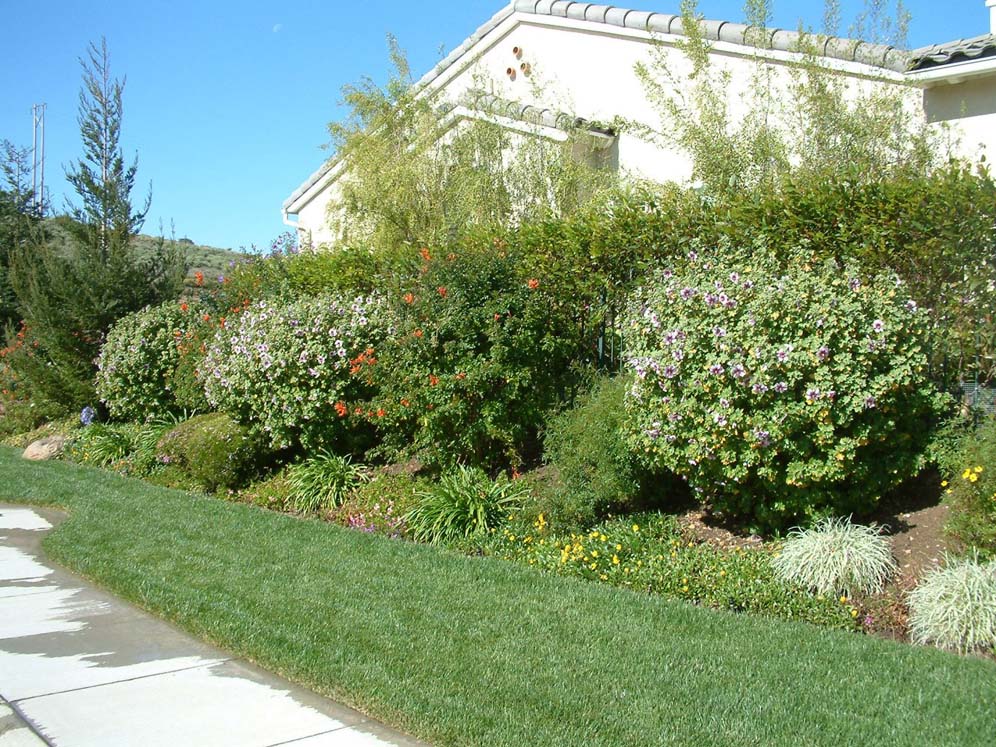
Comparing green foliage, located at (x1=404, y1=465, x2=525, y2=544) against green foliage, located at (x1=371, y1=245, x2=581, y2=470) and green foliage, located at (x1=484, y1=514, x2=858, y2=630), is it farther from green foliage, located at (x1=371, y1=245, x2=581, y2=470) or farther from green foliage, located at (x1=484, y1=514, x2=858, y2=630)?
green foliage, located at (x1=371, y1=245, x2=581, y2=470)

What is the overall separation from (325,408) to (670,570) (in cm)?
552

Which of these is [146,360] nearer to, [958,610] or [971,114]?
[971,114]

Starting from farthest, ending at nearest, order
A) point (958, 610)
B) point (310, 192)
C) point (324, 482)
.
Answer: point (310, 192)
point (324, 482)
point (958, 610)

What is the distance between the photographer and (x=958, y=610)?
571 centimetres

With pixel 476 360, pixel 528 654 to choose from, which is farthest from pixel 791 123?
pixel 528 654

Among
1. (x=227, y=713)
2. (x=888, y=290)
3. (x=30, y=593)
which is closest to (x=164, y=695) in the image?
(x=227, y=713)

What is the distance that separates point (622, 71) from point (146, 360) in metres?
8.99

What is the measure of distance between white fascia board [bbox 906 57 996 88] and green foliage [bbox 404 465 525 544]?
689 centimetres

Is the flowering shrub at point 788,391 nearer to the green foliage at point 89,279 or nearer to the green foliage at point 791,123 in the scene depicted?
the green foliage at point 791,123

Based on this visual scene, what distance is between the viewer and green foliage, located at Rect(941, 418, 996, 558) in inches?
249

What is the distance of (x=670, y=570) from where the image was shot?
7156 mm

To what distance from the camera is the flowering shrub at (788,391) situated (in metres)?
7.16

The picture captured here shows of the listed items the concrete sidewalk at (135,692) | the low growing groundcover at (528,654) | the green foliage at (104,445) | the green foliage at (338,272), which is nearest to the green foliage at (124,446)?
the green foliage at (104,445)

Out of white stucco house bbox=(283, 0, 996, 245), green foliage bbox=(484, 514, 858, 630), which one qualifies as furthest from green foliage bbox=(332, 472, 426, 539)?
white stucco house bbox=(283, 0, 996, 245)
